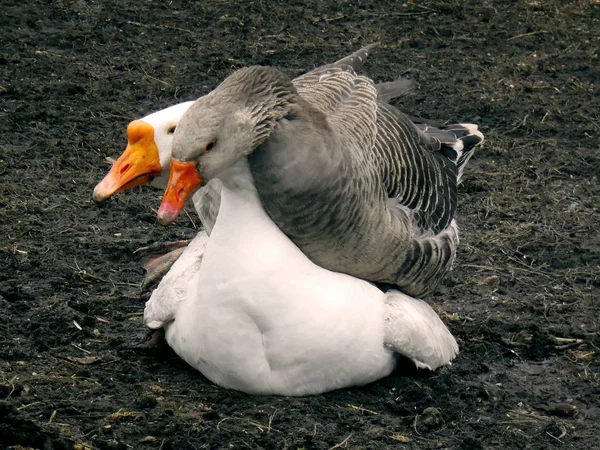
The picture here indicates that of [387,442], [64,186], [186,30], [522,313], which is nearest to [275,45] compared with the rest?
[186,30]

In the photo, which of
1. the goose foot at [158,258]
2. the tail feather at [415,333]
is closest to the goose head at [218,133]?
the tail feather at [415,333]

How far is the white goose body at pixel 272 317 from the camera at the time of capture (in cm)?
465

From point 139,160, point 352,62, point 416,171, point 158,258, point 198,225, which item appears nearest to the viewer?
point 139,160

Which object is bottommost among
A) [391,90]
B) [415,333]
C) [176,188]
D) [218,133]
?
[415,333]

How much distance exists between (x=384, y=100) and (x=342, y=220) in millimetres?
1635

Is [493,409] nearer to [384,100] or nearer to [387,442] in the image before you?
[387,442]

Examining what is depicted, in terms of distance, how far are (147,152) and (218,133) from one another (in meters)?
0.99

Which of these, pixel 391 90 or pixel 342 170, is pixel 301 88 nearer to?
pixel 391 90

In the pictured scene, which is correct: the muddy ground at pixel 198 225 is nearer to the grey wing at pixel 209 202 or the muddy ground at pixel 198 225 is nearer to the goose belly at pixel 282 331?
→ the goose belly at pixel 282 331

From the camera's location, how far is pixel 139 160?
5.21 m

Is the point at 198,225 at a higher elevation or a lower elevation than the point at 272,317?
lower

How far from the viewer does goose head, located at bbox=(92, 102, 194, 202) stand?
518cm

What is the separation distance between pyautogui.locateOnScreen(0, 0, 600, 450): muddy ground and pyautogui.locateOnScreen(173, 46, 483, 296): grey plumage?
61 centimetres

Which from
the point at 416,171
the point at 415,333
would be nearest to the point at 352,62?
the point at 416,171
